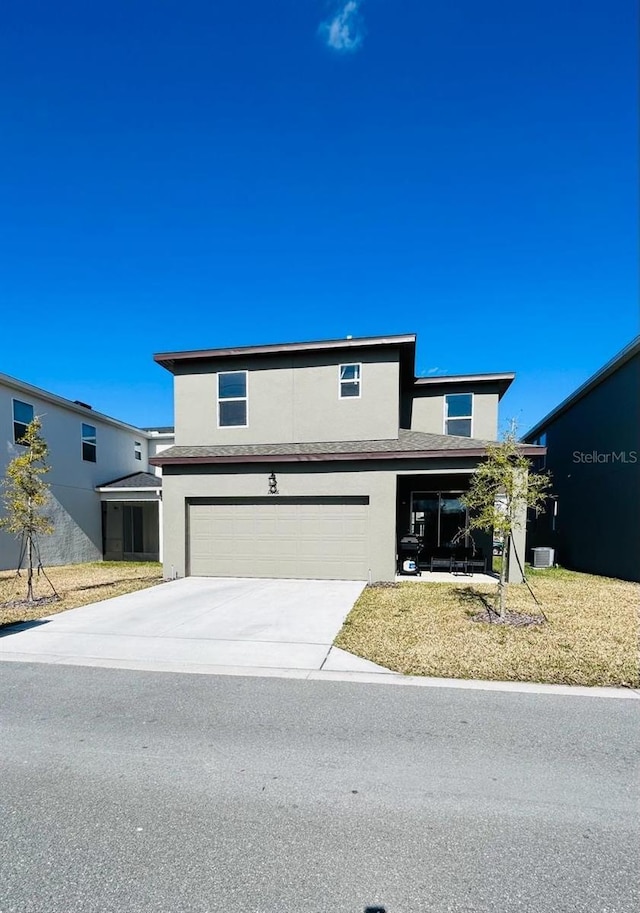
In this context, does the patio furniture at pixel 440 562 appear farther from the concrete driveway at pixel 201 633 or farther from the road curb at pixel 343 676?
the road curb at pixel 343 676

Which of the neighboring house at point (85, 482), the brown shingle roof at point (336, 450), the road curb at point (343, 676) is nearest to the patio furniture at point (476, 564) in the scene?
the brown shingle roof at point (336, 450)

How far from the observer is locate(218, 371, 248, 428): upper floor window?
1328 cm

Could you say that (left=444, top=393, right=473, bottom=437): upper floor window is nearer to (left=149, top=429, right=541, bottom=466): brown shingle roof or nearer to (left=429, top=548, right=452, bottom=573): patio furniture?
(left=149, top=429, right=541, bottom=466): brown shingle roof

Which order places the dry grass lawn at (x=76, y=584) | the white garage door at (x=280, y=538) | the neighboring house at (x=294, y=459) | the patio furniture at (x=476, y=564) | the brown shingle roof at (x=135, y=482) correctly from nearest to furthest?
the dry grass lawn at (x=76, y=584)
the neighboring house at (x=294, y=459)
the white garage door at (x=280, y=538)
the patio furniture at (x=476, y=564)
the brown shingle roof at (x=135, y=482)

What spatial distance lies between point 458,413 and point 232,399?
711cm

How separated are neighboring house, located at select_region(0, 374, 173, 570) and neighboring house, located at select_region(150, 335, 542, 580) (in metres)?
6.04

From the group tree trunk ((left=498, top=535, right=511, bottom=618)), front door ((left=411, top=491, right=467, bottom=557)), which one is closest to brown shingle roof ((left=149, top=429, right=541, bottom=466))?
front door ((left=411, top=491, right=467, bottom=557))

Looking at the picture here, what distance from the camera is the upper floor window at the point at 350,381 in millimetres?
12617

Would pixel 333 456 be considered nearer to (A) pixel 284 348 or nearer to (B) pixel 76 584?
(A) pixel 284 348

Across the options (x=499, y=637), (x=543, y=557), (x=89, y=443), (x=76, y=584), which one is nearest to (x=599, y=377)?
(x=543, y=557)

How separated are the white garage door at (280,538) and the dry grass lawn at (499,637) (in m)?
1.91

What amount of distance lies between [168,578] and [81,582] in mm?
2564

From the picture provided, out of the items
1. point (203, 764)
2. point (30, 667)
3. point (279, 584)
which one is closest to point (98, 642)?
point (30, 667)

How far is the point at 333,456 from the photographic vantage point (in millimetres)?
11758
